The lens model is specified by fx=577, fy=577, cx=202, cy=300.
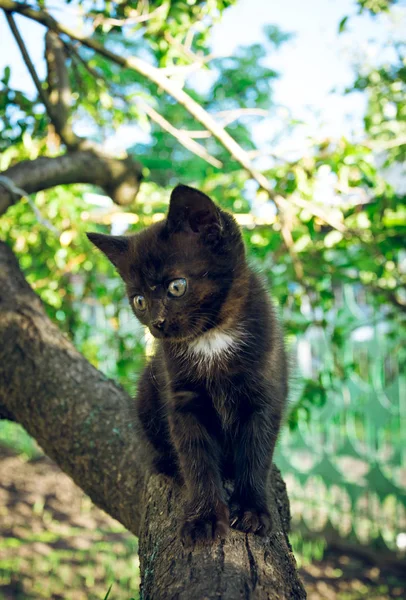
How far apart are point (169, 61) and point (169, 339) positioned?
220 centimetres

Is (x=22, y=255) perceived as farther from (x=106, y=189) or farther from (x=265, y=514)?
(x=265, y=514)

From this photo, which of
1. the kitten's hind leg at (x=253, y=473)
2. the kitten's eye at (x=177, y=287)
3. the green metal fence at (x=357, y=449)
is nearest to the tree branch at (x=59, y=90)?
the kitten's eye at (x=177, y=287)

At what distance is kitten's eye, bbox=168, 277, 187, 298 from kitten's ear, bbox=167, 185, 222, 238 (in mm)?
187

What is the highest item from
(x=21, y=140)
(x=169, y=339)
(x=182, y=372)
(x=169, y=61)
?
(x=169, y=61)

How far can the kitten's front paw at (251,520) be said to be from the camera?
167cm

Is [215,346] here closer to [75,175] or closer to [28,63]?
[75,175]

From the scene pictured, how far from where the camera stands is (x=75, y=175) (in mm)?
3432

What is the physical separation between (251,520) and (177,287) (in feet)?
2.48

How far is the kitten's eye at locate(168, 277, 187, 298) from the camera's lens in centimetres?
190

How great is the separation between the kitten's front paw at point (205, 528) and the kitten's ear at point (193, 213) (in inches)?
35.0

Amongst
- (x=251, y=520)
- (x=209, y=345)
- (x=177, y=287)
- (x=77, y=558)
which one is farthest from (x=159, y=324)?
(x=77, y=558)

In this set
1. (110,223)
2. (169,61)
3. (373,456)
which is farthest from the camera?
(373,456)

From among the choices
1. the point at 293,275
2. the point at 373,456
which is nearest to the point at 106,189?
the point at 293,275

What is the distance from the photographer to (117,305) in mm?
4195
